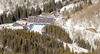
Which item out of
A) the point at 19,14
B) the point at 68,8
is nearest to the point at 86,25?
the point at 68,8

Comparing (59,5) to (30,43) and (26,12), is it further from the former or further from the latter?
(30,43)

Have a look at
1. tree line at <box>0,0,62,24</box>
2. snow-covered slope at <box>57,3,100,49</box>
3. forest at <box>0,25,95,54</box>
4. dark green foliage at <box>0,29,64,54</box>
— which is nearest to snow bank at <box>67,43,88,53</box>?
forest at <box>0,25,95,54</box>

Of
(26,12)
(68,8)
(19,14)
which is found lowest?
(19,14)

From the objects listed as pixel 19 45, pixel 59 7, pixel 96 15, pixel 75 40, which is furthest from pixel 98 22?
pixel 19 45

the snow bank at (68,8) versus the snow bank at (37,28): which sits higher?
the snow bank at (68,8)

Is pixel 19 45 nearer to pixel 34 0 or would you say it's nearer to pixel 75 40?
pixel 75 40

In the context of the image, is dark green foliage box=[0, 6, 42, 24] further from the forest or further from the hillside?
the forest

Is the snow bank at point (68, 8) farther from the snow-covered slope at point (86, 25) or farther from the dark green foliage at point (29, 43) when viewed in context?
the dark green foliage at point (29, 43)

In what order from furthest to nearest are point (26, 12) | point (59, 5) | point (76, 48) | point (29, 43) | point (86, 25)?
point (59, 5)
point (26, 12)
point (86, 25)
point (76, 48)
point (29, 43)

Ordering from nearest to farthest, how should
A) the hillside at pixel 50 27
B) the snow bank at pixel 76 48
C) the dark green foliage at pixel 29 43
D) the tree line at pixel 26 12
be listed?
1. the dark green foliage at pixel 29 43
2. the hillside at pixel 50 27
3. the snow bank at pixel 76 48
4. the tree line at pixel 26 12

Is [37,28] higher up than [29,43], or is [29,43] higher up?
[37,28]

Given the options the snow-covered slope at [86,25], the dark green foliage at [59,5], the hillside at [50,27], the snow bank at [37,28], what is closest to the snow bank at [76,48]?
the hillside at [50,27]
